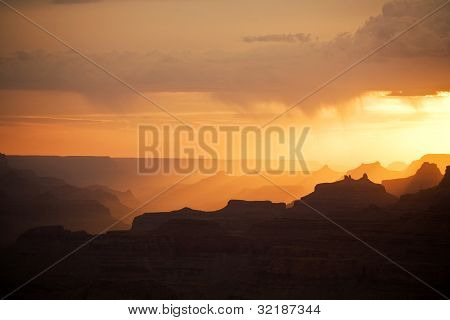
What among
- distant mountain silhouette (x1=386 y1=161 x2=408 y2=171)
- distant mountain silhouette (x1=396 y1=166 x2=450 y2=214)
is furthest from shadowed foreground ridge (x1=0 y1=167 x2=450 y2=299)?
distant mountain silhouette (x1=386 y1=161 x2=408 y2=171)

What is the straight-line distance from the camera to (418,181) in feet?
73.5

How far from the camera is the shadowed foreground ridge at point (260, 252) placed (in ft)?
71.2

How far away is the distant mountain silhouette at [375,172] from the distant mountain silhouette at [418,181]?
0.56ft

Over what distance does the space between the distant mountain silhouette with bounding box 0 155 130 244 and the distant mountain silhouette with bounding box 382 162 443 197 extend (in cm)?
628

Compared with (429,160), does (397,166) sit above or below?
below

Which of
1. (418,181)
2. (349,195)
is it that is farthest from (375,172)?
(418,181)

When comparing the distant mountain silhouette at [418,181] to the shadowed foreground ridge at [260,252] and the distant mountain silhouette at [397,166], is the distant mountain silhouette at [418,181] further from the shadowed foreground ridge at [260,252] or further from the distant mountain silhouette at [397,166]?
the distant mountain silhouette at [397,166]

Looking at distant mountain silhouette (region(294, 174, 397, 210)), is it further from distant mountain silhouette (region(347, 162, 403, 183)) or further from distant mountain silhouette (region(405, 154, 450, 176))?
distant mountain silhouette (region(405, 154, 450, 176))

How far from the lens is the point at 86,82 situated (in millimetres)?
22141

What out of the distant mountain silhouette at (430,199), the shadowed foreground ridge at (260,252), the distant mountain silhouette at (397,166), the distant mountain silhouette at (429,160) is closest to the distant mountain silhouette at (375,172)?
the distant mountain silhouette at (397,166)

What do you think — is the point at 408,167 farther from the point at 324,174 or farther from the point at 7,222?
the point at 7,222

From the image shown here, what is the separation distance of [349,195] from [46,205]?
23.9ft

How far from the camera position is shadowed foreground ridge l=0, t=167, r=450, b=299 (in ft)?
71.2

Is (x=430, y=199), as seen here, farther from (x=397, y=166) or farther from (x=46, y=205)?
(x=46, y=205)
